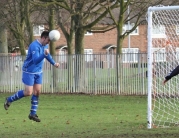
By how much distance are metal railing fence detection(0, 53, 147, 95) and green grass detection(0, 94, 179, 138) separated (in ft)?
5.36

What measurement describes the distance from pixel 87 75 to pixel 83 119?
13.4m

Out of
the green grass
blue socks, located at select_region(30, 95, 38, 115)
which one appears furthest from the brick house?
blue socks, located at select_region(30, 95, 38, 115)

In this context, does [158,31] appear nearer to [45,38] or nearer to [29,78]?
[45,38]

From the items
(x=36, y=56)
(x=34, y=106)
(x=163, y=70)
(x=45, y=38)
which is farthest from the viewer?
(x=163, y=70)

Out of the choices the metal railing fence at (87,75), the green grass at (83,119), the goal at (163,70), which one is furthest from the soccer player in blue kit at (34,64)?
the metal railing fence at (87,75)

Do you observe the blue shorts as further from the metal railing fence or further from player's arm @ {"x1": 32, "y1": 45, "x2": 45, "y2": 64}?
the metal railing fence

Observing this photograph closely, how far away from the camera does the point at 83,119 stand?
58.7 feet

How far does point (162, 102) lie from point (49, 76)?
45.3ft

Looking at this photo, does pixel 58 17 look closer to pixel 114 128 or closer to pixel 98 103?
pixel 98 103

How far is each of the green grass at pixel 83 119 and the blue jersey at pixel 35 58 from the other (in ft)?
5.06

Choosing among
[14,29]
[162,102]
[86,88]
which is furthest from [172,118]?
[14,29]

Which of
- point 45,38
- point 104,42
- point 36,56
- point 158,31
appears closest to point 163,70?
point 158,31

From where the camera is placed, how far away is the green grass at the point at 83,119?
1366 centimetres

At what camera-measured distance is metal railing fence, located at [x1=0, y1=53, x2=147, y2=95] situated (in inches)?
1174
